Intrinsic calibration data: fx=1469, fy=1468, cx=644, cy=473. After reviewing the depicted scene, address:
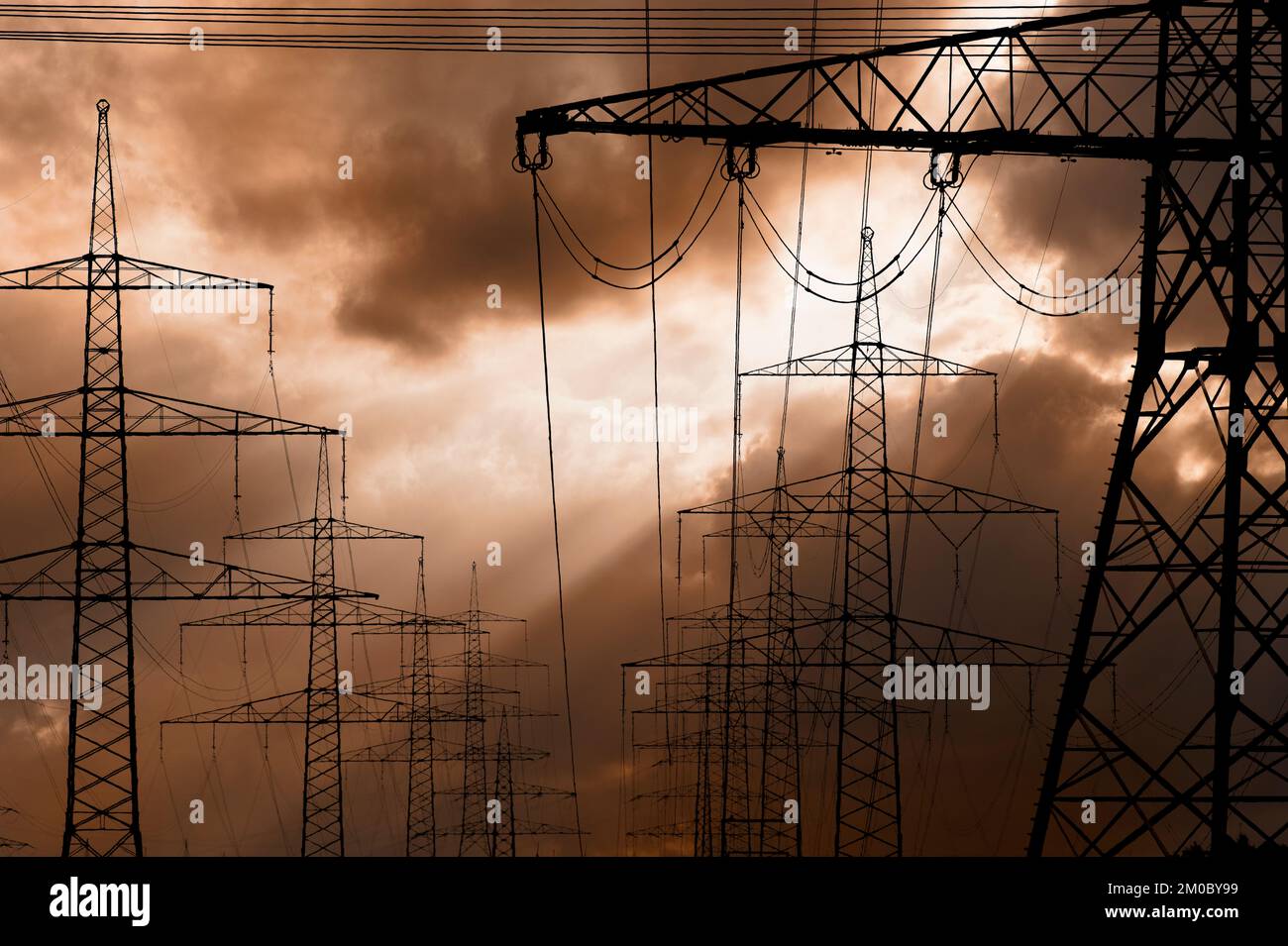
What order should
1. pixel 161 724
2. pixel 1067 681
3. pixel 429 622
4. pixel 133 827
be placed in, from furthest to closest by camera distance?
1. pixel 429 622
2. pixel 161 724
3. pixel 133 827
4. pixel 1067 681
